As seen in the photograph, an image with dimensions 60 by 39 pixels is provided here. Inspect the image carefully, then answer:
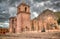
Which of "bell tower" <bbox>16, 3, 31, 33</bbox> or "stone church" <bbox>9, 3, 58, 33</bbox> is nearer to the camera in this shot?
"stone church" <bbox>9, 3, 58, 33</bbox>

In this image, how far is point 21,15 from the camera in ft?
37.6

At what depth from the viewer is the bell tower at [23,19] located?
33.2 feet

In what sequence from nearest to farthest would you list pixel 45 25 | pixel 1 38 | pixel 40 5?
pixel 1 38 < pixel 40 5 < pixel 45 25

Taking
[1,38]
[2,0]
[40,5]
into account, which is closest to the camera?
[1,38]

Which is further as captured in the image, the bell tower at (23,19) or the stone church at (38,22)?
the bell tower at (23,19)

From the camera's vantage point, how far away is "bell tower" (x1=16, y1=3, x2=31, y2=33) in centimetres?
1011

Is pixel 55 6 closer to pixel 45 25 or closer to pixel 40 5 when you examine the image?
pixel 40 5

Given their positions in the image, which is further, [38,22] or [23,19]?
[23,19]

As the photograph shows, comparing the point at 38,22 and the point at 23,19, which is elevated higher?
the point at 23,19

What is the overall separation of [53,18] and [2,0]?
131 inches

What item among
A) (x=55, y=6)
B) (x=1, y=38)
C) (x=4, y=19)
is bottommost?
(x=1, y=38)

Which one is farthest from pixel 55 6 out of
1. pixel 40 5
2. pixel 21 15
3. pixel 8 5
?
pixel 21 15

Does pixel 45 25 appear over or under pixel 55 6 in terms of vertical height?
under

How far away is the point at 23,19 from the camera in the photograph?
1131cm
